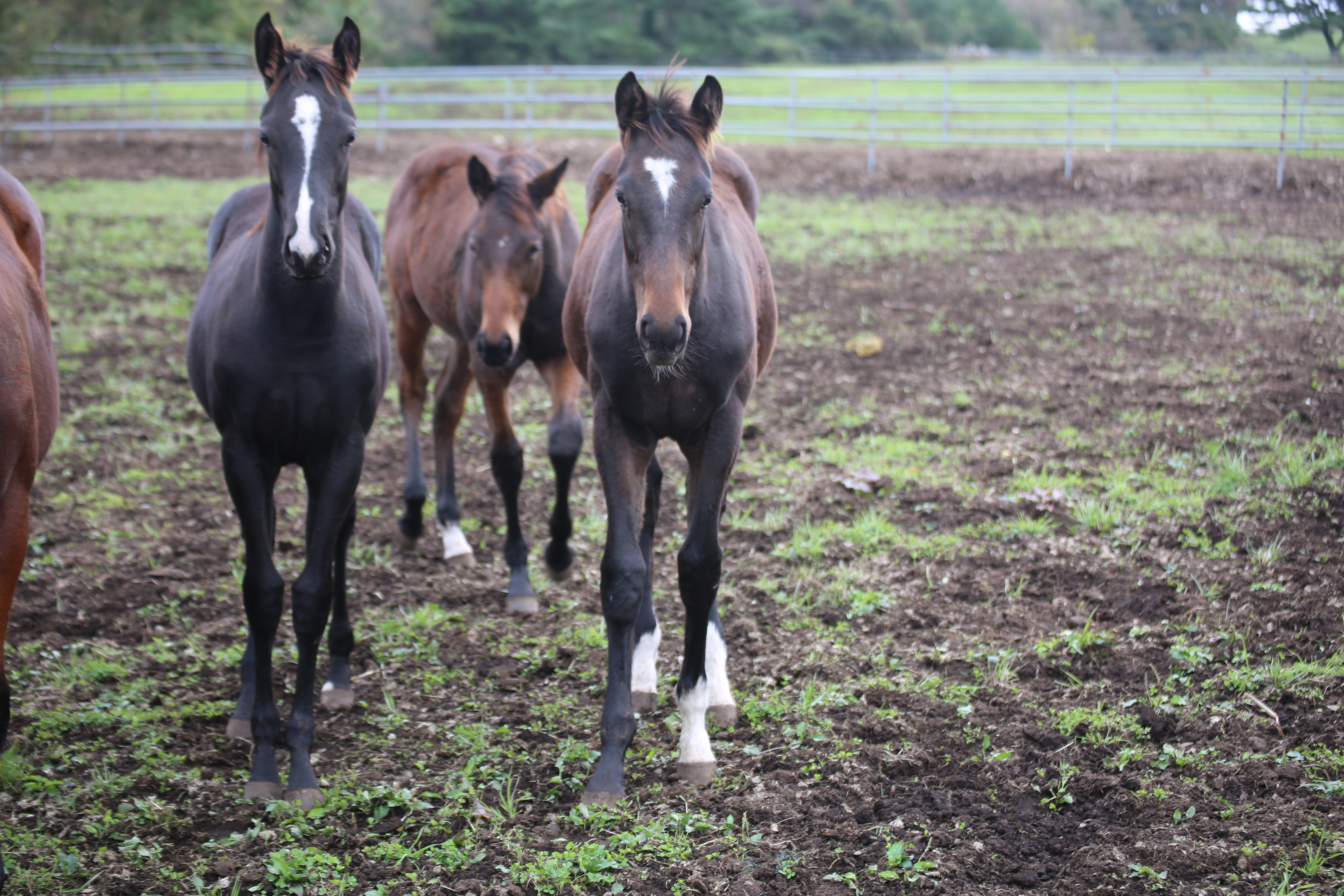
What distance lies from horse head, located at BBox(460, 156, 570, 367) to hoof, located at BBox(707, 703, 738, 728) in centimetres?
206

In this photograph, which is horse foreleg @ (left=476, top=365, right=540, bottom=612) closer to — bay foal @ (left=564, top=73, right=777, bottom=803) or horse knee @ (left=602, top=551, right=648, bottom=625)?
bay foal @ (left=564, top=73, right=777, bottom=803)

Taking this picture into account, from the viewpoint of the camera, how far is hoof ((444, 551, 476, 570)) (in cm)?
560

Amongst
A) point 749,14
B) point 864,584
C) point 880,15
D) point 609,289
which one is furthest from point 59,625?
point 880,15

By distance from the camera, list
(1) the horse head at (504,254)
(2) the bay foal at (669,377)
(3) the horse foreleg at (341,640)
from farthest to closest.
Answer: (1) the horse head at (504,254) → (3) the horse foreleg at (341,640) → (2) the bay foal at (669,377)

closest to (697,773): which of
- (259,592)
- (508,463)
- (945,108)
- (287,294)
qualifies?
(259,592)

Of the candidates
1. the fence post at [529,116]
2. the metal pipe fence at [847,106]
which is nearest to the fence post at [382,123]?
the metal pipe fence at [847,106]

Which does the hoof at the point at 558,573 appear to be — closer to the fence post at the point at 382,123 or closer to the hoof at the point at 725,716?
the hoof at the point at 725,716

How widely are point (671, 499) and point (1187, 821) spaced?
357cm

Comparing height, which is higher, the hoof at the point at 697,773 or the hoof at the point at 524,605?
the hoof at the point at 697,773

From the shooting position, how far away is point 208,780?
11.7 feet

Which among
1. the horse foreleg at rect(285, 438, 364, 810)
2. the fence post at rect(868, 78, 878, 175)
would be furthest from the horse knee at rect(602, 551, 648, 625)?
the fence post at rect(868, 78, 878, 175)

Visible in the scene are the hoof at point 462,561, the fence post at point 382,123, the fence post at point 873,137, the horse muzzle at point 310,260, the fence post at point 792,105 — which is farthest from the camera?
the fence post at point 382,123

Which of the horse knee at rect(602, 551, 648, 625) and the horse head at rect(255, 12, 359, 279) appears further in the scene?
the horse knee at rect(602, 551, 648, 625)

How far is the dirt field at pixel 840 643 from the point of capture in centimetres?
306
